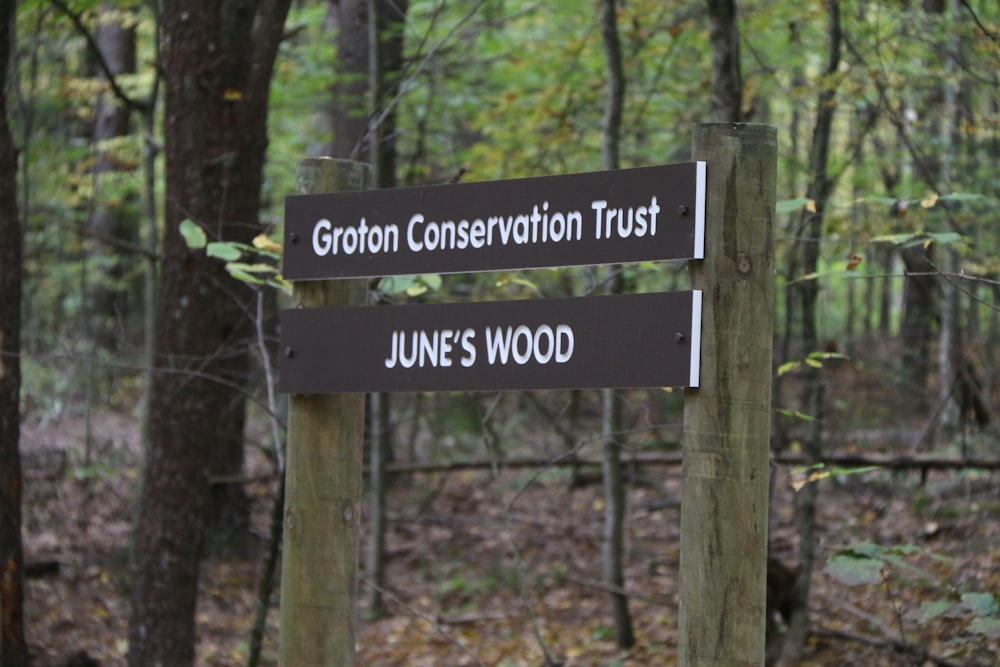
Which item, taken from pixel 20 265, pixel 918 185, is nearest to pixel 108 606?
pixel 20 265

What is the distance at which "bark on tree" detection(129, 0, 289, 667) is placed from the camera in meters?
5.76

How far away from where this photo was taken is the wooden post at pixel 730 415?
8.07 feet

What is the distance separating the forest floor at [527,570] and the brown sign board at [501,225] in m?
2.39

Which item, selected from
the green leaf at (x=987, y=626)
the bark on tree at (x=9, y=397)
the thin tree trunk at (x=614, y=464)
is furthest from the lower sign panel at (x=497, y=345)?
the thin tree trunk at (x=614, y=464)

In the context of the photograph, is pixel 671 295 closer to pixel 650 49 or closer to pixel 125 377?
pixel 650 49

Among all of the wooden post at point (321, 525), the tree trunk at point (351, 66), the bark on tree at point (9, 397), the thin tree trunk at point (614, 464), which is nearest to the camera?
the wooden post at point (321, 525)

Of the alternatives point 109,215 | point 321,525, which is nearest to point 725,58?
point 321,525

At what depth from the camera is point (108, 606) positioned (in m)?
8.43

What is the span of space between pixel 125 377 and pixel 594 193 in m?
14.6

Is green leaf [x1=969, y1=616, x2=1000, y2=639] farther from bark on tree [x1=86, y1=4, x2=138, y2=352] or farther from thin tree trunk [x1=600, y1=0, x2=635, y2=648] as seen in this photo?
bark on tree [x1=86, y1=4, x2=138, y2=352]

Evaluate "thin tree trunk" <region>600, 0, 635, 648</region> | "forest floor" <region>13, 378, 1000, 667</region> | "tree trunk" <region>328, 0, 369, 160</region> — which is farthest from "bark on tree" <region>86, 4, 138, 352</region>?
"thin tree trunk" <region>600, 0, 635, 648</region>

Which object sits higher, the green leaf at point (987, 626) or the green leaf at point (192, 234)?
the green leaf at point (192, 234)

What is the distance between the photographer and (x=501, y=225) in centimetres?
283

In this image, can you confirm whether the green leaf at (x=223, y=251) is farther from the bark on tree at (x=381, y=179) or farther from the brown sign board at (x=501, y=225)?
the bark on tree at (x=381, y=179)
